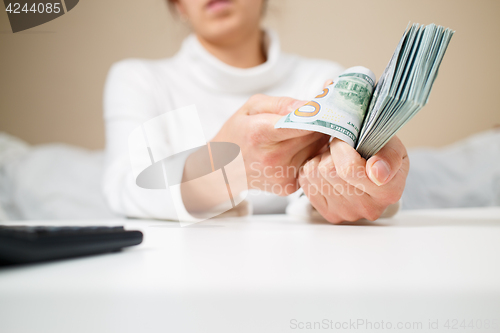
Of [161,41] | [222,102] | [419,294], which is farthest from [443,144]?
[419,294]

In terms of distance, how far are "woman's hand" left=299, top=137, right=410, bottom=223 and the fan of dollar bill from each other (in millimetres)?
18

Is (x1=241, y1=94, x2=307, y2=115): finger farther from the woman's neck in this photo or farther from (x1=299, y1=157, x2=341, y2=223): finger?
the woman's neck

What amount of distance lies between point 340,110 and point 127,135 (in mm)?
532

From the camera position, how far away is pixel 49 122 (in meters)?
1.40

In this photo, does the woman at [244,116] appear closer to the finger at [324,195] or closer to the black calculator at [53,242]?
the finger at [324,195]

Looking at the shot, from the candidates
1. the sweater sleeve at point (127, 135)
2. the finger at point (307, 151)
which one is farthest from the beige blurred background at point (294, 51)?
the finger at point (307, 151)

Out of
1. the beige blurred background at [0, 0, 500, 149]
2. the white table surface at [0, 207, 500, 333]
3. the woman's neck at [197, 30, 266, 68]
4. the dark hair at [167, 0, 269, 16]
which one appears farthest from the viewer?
the beige blurred background at [0, 0, 500, 149]

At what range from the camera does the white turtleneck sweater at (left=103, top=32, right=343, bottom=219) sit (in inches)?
29.0

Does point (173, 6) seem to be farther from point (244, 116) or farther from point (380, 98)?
point (380, 98)

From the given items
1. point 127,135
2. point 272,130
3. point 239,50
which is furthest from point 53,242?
point 239,50

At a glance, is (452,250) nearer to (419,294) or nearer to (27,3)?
(419,294)

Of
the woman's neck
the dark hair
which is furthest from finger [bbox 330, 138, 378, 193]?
the dark hair

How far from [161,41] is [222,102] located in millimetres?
811

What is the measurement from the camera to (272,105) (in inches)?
15.3
